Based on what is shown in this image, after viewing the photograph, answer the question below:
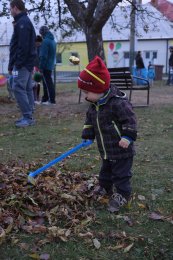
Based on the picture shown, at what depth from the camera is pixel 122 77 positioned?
375 inches

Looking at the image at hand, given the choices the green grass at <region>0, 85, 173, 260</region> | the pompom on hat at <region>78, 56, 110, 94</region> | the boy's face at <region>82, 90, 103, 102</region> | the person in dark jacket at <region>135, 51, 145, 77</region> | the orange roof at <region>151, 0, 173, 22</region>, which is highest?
the orange roof at <region>151, 0, 173, 22</region>

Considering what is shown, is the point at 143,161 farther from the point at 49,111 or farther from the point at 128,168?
the point at 49,111

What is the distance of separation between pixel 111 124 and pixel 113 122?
0.08ft

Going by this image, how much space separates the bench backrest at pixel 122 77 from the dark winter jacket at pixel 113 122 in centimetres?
598

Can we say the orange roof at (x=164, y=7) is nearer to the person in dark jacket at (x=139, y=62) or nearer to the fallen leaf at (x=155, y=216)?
the person in dark jacket at (x=139, y=62)

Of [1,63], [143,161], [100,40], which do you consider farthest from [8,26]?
[143,161]

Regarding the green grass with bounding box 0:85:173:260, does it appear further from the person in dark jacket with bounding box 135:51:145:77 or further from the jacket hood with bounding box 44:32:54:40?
the person in dark jacket with bounding box 135:51:145:77

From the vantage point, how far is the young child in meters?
3.31

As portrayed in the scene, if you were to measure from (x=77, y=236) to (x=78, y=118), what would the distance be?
17.8 ft

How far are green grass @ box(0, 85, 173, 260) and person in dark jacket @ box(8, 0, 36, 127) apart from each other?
60 cm

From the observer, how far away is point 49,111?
9289 millimetres

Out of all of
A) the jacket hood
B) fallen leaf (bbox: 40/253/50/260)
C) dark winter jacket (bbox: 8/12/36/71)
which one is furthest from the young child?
the jacket hood

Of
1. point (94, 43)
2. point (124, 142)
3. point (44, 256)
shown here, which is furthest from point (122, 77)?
point (44, 256)

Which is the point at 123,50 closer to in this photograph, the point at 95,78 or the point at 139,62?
the point at 139,62
